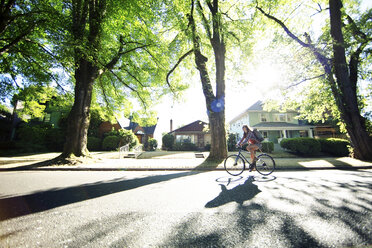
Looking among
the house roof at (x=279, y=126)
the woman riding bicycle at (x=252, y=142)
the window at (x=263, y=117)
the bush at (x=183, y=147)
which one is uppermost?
the window at (x=263, y=117)

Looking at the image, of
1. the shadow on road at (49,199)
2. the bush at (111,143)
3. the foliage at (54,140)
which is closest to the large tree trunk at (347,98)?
the shadow on road at (49,199)

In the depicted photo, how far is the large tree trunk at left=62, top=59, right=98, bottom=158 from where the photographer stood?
9.05 metres

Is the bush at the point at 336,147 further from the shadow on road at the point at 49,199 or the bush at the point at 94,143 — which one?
the bush at the point at 94,143

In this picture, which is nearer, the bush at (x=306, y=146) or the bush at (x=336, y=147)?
the bush at (x=336, y=147)

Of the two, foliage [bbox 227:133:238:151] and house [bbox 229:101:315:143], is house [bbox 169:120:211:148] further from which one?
house [bbox 229:101:315:143]

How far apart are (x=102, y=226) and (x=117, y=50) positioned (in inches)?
487

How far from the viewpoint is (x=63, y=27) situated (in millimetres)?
7168

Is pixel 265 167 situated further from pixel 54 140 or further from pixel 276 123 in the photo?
pixel 54 140

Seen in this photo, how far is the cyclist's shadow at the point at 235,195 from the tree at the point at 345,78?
11.2m

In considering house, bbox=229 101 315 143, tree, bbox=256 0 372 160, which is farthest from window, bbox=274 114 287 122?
tree, bbox=256 0 372 160

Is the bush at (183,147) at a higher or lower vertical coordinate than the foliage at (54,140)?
lower

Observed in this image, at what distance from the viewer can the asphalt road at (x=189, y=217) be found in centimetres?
187

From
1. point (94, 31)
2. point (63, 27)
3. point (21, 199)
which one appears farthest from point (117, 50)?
point (21, 199)

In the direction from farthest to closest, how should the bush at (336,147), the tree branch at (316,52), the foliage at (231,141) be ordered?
1. the foliage at (231,141)
2. the bush at (336,147)
3. the tree branch at (316,52)
